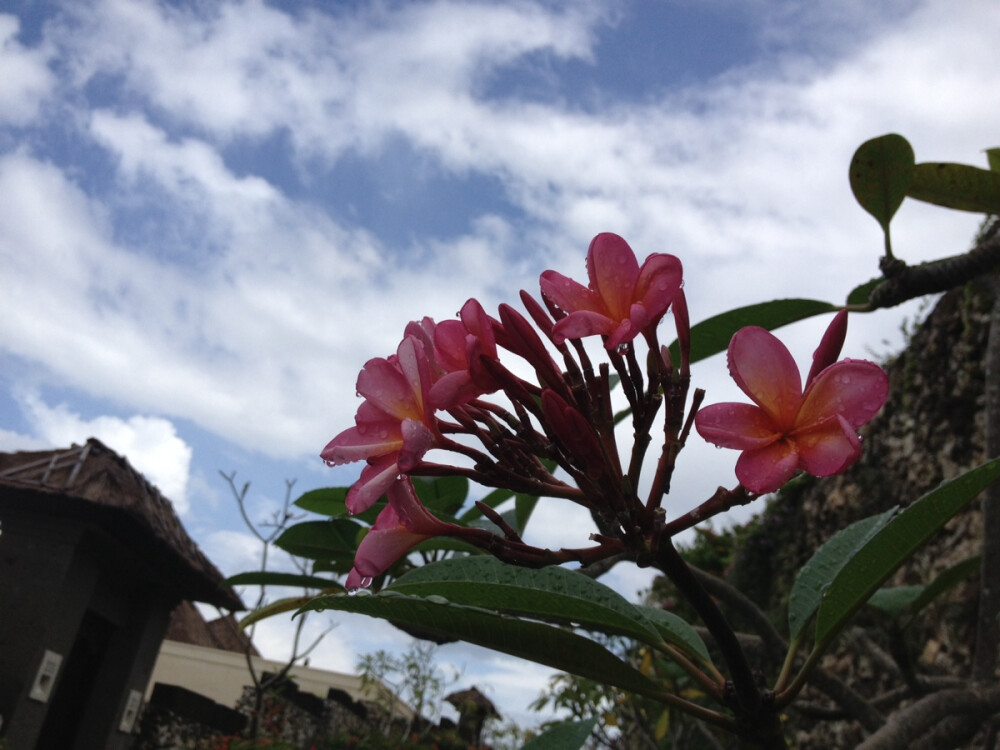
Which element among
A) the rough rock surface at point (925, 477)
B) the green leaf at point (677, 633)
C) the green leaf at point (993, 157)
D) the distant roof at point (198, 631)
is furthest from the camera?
the distant roof at point (198, 631)

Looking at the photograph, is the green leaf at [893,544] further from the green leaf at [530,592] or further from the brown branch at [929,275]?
the brown branch at [929,275]

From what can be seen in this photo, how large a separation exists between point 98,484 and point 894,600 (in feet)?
17.2

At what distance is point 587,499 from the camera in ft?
1.85

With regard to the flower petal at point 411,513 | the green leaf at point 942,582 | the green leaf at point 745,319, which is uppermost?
the green leaf at point 745,319

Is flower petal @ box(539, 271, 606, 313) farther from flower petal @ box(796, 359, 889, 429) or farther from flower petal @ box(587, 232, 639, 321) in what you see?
flower petal @ box(796, 359, 889, 429)

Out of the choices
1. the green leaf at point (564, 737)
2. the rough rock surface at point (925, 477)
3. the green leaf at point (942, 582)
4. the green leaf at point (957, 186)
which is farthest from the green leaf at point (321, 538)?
the rough rock surface at point (925, 477)

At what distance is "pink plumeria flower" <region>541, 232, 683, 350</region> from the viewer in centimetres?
→ 60

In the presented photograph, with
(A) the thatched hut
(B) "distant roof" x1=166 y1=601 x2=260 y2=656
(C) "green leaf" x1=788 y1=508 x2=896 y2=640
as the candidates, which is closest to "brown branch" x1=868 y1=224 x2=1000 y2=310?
(C) "green leaf" x1=788 y1=508 x2=896 y2=640

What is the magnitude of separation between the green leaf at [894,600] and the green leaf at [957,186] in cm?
75

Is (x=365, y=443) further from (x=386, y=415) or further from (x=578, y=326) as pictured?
(x=578, y=326)

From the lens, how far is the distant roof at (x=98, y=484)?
5246 millimetres

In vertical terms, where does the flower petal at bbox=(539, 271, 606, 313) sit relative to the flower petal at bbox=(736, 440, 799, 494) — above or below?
above

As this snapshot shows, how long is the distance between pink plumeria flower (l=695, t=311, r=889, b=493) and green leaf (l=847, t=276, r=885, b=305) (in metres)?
0.89

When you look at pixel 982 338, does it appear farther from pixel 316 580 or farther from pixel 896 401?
pixel 316 580
